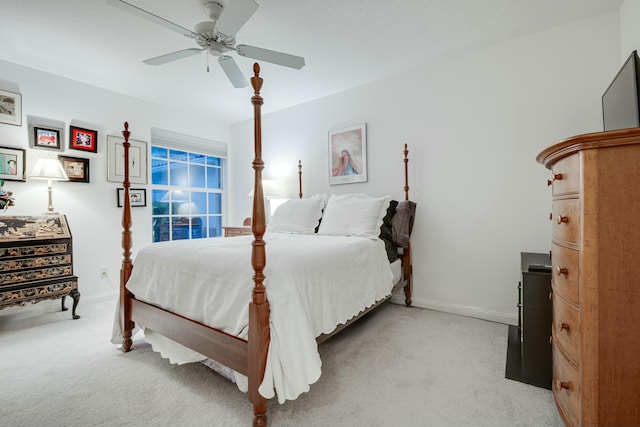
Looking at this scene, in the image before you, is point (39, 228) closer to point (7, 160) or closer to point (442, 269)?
point (7, 160)

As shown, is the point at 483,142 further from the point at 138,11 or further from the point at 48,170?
the point at 48,170

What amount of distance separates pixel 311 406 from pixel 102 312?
8.22ft

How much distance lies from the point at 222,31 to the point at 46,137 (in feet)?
7.86

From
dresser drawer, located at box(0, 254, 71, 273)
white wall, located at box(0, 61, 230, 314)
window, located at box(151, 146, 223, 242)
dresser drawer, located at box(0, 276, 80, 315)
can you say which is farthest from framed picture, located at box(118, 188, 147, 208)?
dresser drawer, located at box(0, 276, 80, 315)

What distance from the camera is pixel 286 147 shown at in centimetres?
402

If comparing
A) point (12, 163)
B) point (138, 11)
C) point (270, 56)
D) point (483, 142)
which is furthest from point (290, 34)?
point (12, 163)

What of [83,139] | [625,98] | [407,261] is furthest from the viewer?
[83,139]

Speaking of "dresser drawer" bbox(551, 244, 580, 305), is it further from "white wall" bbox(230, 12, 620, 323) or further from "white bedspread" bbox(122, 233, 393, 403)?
"white wall" bbox(230, 12, 620, 323)

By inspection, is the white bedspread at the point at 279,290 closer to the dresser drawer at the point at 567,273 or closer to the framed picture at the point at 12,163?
the dresser drawer at the point at 567,273

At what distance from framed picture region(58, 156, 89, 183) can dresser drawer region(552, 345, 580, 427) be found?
4.15 metres

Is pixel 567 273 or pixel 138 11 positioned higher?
pixel 138 11

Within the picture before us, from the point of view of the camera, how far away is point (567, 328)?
115 cm

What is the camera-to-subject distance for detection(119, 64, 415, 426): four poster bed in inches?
51.9

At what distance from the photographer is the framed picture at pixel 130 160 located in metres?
3.39
